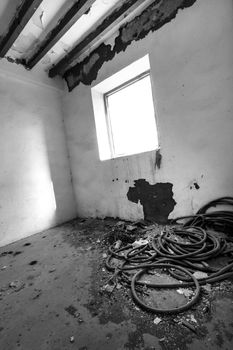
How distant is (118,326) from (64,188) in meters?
2.80

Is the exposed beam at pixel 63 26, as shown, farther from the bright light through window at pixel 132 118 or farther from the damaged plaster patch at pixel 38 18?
the bright light through window at pixel 132 118

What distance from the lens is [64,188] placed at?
12.0 feet

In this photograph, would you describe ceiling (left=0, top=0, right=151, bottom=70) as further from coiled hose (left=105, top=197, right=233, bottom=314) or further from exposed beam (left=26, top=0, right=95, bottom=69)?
coiled hose (left=105, top=197, right=233, bottom=314)

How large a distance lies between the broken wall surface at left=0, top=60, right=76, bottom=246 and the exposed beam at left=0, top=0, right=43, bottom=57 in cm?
47

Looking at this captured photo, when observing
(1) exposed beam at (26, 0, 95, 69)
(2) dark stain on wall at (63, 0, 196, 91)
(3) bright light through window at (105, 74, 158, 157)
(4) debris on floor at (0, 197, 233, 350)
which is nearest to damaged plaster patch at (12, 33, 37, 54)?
(1) exposed beam at (26, 0, 95, 69)

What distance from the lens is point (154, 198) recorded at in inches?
104

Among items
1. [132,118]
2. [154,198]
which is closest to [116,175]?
[154,198]

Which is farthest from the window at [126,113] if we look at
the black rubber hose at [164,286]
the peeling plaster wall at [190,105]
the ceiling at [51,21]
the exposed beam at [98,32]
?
the black rubber hose at [164,286]

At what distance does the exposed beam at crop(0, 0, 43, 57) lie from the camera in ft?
6.74

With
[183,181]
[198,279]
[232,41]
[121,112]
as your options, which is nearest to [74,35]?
[121,112]

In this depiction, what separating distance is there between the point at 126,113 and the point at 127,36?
3.36 feet

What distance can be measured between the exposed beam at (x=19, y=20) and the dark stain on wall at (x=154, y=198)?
233cm

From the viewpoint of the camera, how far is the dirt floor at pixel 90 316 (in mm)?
987

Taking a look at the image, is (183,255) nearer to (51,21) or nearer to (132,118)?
(132,118)
